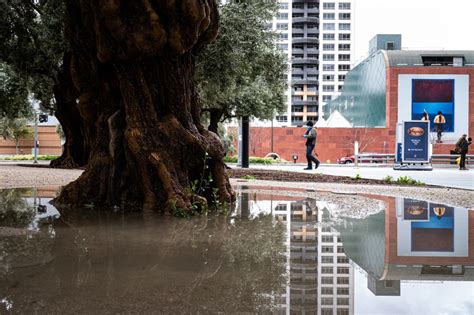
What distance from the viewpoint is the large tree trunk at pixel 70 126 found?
72.7 ft

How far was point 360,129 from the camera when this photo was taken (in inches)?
2138

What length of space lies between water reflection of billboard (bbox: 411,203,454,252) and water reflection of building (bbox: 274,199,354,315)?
0.84m

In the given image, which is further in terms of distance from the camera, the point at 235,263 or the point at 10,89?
the point at 10,89

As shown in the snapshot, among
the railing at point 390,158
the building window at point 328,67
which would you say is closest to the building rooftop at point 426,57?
the railing at point 390,158

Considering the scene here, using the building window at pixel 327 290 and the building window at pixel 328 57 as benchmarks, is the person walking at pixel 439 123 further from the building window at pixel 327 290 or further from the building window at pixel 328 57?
the building window at pixel 328 57

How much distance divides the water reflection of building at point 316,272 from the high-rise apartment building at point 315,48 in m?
113

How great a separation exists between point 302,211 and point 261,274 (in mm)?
4281

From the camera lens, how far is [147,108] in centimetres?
775

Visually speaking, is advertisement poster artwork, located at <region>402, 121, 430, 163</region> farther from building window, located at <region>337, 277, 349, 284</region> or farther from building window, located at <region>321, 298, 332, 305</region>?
building window, located at <region>321, 298, 332, 305</region>

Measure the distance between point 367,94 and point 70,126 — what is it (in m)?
54.1

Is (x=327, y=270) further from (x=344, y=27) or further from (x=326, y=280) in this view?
(x=344, y=27)

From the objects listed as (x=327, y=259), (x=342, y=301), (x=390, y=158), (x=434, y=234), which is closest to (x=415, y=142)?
(x=390, y=158)

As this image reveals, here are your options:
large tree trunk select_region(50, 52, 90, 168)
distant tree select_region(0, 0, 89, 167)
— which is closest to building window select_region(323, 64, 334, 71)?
distant tree select_region(0, 0, 89, 167)

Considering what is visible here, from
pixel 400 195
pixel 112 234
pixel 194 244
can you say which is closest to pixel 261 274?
pixel 194 244
